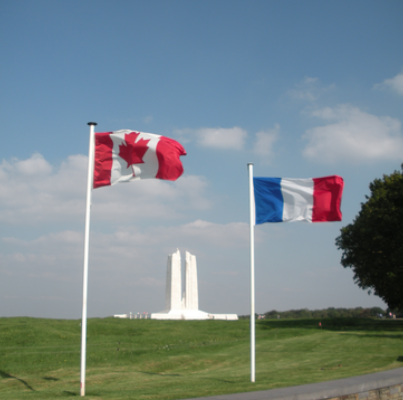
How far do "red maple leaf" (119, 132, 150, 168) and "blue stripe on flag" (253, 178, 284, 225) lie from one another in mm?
3440

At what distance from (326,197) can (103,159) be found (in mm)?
6412

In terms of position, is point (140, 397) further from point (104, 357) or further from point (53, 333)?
point (53, 333)

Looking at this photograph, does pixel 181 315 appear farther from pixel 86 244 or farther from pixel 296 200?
pixel 86 244

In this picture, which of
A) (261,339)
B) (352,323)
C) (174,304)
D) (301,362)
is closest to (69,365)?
(301,362)

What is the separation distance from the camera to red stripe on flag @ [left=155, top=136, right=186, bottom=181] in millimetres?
11656

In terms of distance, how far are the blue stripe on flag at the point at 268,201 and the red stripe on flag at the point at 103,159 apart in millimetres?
4245

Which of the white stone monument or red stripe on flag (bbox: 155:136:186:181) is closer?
red stripe on flag (bbox: 155:136:186:181)

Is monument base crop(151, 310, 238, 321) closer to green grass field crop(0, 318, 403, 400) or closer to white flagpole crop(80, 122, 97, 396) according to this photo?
green grass field crop(0, 318, 403, 400)

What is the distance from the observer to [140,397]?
8.39 meters

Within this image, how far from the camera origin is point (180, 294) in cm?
4097

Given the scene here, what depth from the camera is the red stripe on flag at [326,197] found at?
12.4m

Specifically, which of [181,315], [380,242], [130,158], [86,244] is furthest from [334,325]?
[86,244]

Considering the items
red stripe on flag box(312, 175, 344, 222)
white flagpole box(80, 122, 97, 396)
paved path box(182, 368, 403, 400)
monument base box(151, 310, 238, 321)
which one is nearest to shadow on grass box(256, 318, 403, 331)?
monument base box(151, 310, 238, 321)

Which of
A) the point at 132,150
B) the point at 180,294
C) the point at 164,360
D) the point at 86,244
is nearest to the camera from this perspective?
the point at 86,244
